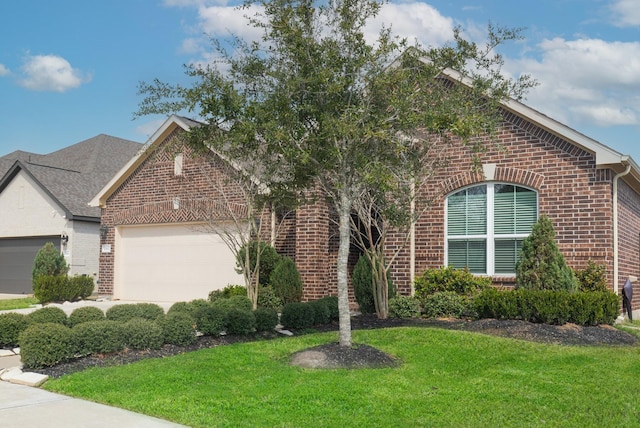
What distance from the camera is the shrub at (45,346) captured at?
8266 millimetres

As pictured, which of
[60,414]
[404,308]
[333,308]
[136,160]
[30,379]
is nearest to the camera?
[60,414]

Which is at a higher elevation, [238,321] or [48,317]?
[48,317]

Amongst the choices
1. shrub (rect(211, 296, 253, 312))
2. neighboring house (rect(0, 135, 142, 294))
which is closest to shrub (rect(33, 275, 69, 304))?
neighboring house (rect(0, 135, 142, 294))

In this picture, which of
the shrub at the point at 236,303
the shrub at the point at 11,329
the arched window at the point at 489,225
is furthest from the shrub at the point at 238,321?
the arched window at the point at 489,225

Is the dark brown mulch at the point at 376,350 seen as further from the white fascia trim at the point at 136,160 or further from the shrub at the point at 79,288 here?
the shrub at the point at 79,288

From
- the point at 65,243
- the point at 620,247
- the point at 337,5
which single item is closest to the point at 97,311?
the point at 337,5

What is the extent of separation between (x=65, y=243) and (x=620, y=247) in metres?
18.4

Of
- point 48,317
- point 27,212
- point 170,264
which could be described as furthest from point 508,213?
point 27,212

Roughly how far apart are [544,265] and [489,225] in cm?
231

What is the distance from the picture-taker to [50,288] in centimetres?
1908

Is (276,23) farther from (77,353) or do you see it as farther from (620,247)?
(620,247)

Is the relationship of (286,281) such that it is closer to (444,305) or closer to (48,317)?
(444,305)

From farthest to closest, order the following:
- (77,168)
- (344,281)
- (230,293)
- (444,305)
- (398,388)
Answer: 1. (77,168)
2. (230,293)
3. (444,305)
4. (344,281)
5. (398,388)

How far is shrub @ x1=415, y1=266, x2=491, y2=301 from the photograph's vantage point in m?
13.7
